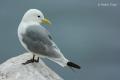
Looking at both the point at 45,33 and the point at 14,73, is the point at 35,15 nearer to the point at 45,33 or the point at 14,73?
the point at 45,33

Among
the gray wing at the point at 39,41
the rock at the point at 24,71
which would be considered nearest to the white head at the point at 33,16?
the gray wing at the point at 39,41

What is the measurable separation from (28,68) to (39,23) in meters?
0.75

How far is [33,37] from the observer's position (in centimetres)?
866

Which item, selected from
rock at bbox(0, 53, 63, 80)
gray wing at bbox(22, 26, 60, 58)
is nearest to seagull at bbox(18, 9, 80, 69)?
gray wing at bbox(22, 26, 60, 58)

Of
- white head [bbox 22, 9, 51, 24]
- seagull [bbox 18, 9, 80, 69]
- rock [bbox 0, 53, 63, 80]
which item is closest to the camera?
rock [bbox 0, 53, 63, 80]

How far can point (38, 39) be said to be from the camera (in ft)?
28.2

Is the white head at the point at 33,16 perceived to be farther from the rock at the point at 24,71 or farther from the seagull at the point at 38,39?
the rock at the point at 24,71

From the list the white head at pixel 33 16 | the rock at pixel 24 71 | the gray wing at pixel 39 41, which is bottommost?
the rock at pixel 24 71

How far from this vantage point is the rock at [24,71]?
27.1 ft

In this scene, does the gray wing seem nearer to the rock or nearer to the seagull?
the seagull

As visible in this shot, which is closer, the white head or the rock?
the rock

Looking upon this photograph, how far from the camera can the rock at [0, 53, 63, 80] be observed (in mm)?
8266

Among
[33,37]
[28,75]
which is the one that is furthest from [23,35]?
[28,75]

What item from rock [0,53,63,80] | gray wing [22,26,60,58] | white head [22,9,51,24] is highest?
white head [22,9,51,24]
